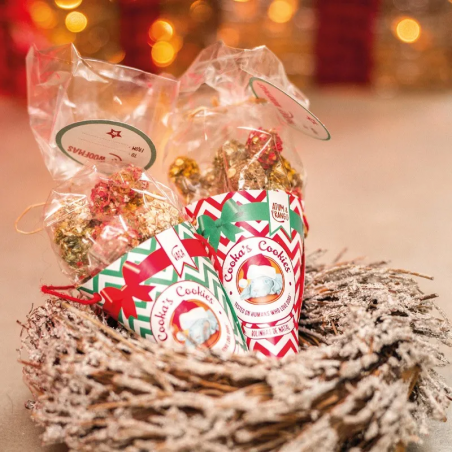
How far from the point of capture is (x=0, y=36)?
2859 mm

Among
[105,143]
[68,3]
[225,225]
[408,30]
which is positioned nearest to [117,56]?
[68,3]

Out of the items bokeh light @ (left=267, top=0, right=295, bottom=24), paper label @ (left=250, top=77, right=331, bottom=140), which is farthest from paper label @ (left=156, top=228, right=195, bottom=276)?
bokeh light @ (left=267, top=0, right=295, bottom=24)

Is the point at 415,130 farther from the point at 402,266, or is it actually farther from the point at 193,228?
the point at 193,228

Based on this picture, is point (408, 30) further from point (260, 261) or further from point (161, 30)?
point (260, 261)

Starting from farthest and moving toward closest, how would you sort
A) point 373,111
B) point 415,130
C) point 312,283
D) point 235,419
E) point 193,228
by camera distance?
1. point 373,111
2. point 415,130
3. point 312,283
4. point 193,228
5. point 235,419

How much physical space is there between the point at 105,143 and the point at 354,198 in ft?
4.31

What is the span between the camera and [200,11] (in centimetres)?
329

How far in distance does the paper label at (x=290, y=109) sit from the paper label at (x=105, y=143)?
0.79 ft

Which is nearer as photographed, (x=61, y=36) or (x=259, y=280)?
(x=259, y=280)

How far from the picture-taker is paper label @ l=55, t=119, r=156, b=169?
3.16 ft

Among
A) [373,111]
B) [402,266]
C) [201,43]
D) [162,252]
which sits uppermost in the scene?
[201,43]

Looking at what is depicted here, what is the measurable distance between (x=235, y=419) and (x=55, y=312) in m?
0.37

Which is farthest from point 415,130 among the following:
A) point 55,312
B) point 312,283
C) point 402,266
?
point 55,312

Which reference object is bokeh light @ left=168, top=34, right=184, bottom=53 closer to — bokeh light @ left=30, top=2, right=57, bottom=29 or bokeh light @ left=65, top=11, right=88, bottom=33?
bokeh light @ left=65, top=11, right=88, bottom=33
